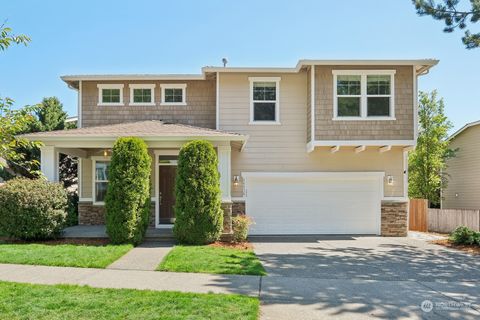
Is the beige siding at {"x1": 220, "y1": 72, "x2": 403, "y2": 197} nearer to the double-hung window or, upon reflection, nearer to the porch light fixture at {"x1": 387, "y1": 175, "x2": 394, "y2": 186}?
the porch light fixture at {"x1": 387, "y1": 175, "x2": 394, "y2": 186}

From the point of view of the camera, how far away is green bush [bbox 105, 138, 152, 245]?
10.1 metres

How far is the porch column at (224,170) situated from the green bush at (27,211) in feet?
14.6

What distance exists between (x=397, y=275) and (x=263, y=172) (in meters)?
6.62

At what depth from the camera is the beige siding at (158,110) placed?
1434 centimetres

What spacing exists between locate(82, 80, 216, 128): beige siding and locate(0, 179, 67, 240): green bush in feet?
14.9

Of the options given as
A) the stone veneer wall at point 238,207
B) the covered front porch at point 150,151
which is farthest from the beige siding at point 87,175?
the stone veneer wall at point 238,207

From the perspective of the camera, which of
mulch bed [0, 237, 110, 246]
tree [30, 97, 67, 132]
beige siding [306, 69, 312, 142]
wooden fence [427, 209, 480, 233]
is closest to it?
mulch bed [0, 237, 110, 246]

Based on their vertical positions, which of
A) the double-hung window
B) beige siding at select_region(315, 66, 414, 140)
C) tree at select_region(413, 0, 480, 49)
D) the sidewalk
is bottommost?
the sidewalk

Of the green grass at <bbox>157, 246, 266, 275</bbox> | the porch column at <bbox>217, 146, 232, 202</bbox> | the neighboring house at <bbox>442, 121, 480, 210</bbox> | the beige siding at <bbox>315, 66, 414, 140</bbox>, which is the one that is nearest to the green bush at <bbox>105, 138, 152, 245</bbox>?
the green grass at <bbox>157, 246, 266, 275</bbox>

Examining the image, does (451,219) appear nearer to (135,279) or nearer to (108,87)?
(135,279)

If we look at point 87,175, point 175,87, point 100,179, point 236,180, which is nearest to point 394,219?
point 236,180

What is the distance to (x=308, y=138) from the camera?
13.5 m

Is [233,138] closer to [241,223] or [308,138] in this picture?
[241,223]

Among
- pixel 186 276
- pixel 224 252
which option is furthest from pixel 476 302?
pixel 224 252
